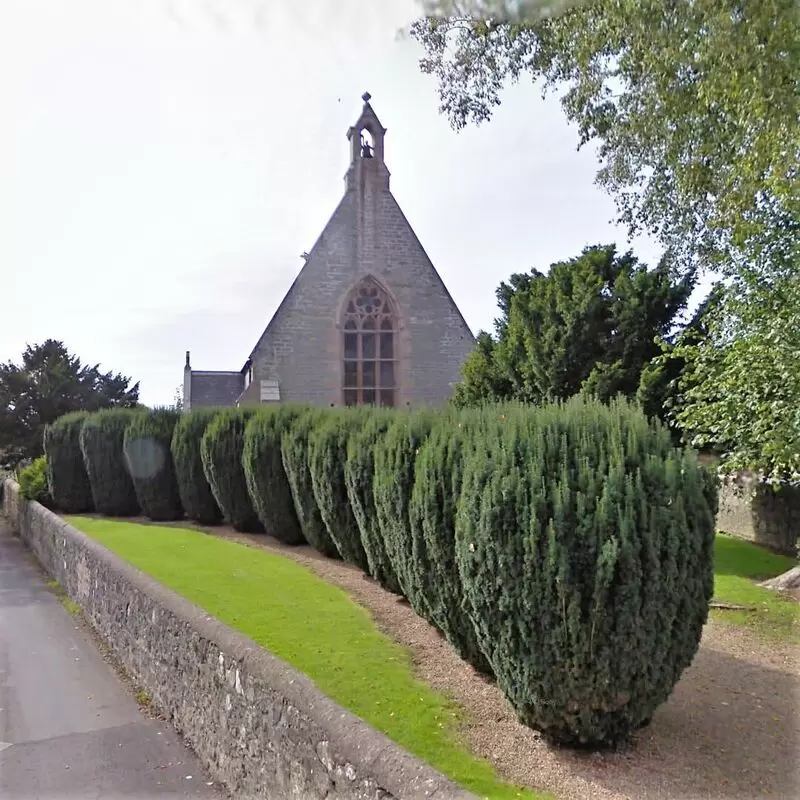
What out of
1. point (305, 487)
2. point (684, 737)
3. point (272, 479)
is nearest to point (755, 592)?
point (684, 737)

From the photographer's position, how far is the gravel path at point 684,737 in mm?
3850

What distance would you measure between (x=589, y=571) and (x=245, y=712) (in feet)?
9.24

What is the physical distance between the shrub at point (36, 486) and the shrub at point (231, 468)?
29.5 feet

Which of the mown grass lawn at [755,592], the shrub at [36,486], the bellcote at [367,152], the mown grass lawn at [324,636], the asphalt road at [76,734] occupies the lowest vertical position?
the asphalt road at [76,734]

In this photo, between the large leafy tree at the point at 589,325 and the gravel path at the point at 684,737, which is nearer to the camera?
the gravel path at the point at 684,737

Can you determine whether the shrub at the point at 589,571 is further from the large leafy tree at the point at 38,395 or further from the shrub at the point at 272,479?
the large leafy tree at the point at 38,395

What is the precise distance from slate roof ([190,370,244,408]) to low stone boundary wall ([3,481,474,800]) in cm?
1971

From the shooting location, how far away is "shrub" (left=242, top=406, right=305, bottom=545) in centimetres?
1293

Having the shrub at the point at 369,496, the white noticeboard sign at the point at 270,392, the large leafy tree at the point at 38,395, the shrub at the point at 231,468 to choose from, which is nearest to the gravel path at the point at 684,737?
the shrub at the point at 369,496

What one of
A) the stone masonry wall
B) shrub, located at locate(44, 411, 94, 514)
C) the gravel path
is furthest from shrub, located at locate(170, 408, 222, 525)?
the stone masonry wall

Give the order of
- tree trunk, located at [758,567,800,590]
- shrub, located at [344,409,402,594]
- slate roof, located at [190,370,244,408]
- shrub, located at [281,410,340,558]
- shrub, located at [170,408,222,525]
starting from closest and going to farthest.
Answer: shrub, located at [344,409,402,594], tree trunk, located at [758,567,800,590], shrub, located at [281,410,340,558], shrub, located at [170,408,222,525], slate roof, located at [190,370,244,408]

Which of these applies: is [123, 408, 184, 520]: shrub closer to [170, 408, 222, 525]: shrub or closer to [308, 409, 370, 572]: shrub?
[170, 408, 222, 525]: shrub

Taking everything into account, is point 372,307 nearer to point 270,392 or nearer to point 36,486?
point 270,392

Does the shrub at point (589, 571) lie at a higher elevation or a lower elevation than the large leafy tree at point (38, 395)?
lower
